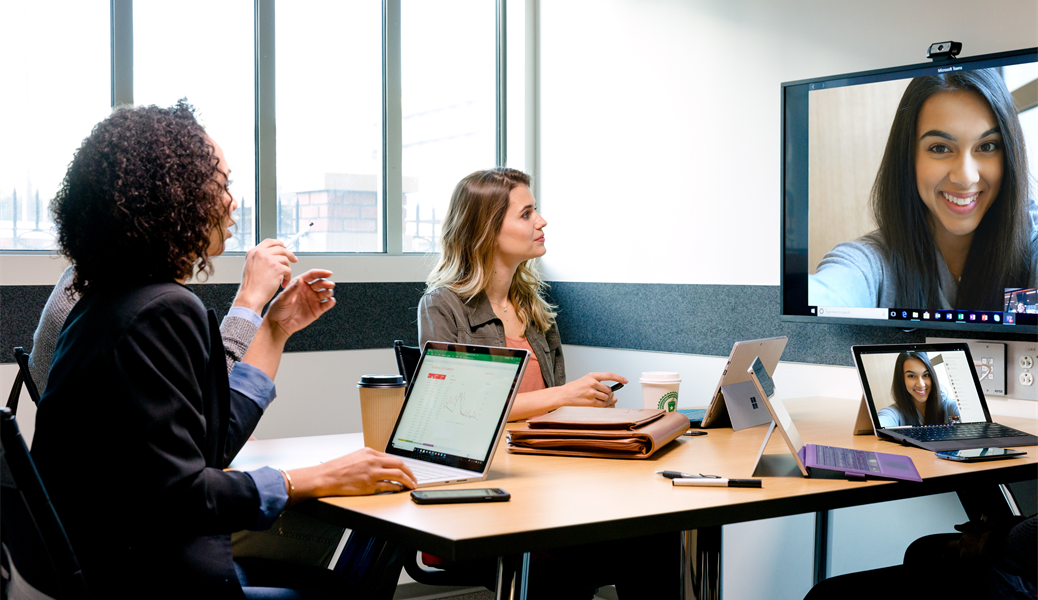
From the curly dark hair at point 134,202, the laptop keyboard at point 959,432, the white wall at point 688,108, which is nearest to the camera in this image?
the curly dark hair at point 134,202

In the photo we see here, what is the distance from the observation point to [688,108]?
272 cm

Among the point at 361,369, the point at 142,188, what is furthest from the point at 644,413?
the point at 361,369

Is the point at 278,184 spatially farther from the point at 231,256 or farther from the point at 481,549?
the point at 481,549

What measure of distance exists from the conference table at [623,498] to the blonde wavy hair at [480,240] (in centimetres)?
65

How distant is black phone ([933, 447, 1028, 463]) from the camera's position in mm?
1459

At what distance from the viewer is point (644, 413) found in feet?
5.23

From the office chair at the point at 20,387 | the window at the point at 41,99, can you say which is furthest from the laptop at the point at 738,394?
the window at the point at 41,99

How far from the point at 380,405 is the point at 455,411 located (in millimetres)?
141

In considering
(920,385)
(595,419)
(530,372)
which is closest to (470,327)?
(530,372)

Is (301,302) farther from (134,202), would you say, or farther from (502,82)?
(502,82)

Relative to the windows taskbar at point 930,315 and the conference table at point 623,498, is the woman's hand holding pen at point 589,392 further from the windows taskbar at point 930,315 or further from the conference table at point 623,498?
the windows taskbar at point 930,315

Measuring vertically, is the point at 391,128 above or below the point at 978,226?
above

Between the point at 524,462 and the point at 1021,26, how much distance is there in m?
1.49

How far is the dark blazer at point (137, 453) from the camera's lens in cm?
103
